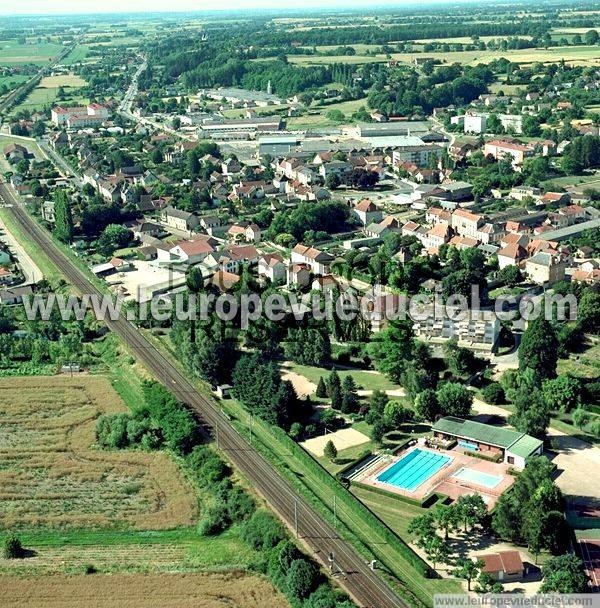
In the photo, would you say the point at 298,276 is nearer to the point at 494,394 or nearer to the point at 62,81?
the point at 494,394

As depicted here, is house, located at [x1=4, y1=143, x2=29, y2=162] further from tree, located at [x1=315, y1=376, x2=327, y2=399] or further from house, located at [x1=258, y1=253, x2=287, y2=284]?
tree, located at [x1=315, y1=376, x2=327, y2=399]

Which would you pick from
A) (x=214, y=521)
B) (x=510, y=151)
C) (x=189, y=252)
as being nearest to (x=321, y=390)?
(x=214, y=521)

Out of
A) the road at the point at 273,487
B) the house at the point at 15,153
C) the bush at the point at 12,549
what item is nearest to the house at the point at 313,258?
the road at the point at 273,487

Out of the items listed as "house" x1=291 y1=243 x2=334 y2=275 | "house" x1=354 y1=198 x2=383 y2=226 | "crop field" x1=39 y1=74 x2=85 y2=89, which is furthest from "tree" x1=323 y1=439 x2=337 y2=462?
"crop field" x1=39 y1=74 x2=85 y2=89

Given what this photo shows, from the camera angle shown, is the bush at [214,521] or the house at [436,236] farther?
the house at [436,236]

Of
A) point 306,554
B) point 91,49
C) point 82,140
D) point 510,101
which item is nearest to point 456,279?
point 306,554

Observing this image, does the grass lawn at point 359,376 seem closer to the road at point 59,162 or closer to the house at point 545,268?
the house at point 545,268
